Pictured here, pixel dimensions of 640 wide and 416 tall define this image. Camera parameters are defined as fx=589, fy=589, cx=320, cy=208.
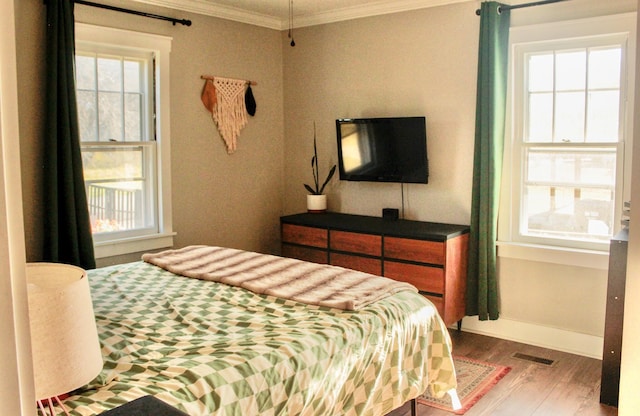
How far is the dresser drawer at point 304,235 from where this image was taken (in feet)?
15.5

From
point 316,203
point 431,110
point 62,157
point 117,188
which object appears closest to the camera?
point 62,157

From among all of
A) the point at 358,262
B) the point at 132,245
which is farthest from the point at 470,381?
the point at 132,245

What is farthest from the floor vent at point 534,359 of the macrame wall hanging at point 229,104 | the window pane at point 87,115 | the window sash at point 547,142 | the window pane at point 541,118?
the window pane at point 87,115

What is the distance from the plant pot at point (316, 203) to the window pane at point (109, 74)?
1.87 metres

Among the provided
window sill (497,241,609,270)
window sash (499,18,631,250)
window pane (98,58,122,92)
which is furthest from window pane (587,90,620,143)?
window pane (98,58,122,92)

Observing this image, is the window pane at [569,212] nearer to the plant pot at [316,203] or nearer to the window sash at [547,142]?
the window sash at [547,142]

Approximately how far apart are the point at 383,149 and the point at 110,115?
211 centimetres

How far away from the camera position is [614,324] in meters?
3.28

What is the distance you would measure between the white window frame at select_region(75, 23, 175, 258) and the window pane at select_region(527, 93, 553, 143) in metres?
2.73

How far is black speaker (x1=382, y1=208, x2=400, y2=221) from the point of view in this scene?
15.8 feet

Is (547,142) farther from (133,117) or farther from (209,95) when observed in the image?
(133,117)

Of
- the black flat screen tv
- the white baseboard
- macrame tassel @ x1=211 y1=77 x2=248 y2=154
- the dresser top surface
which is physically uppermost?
macrame tassel @ x1=211 y1=77 x2=248 y2=154

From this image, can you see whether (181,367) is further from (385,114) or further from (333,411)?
(385,114)

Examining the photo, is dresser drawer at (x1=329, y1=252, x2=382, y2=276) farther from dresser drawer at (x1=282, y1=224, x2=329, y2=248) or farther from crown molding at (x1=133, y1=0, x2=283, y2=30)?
crown molding at (x1=133, y1=0, x2=283, y2=30)
